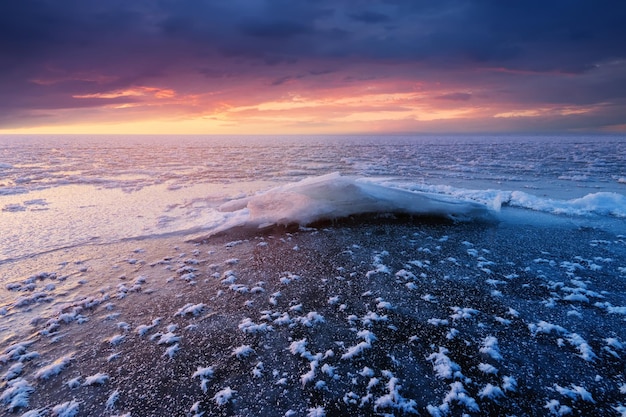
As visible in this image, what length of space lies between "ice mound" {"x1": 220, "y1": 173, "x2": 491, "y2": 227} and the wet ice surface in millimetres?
2573

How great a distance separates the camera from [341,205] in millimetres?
11359

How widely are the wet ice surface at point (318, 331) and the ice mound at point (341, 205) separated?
101 inches

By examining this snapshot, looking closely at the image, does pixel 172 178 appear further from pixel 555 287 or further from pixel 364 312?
pixel 555 287

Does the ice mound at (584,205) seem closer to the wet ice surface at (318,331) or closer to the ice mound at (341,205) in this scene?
the ice mound at (341,205)

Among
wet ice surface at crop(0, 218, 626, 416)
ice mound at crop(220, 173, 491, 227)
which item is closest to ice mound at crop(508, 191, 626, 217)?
ice mound at crop(220, 173, 491, 227)

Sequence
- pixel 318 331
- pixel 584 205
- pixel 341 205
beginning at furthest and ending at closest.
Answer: pixel 584 205, pixel 341 205, pixel 318 331

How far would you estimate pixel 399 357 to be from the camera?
4.46m

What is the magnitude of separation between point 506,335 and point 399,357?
1.80 m

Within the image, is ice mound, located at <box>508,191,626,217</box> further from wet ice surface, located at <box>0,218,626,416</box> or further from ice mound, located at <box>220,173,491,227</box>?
wet ice surface, located at <box>0,218,626,416</box>

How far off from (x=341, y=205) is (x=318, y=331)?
6679 mm

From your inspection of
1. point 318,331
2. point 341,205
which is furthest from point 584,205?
point 318,331

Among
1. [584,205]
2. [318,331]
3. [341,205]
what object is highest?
[341,205]

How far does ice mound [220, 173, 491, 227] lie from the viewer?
10969 millimetres

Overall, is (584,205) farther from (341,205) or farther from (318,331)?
(318,331)
